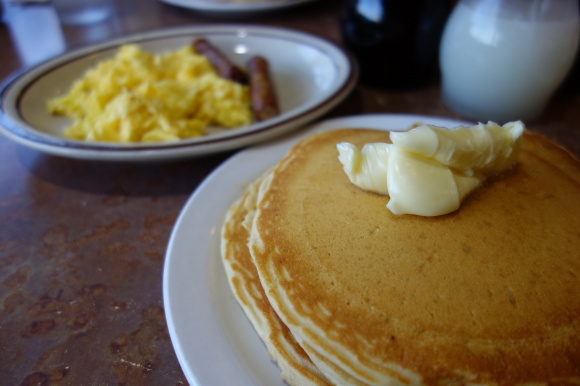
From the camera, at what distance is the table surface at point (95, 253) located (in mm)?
948

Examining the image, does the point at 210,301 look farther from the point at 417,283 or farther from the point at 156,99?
the point at 156,99

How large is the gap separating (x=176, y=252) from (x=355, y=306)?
480mm

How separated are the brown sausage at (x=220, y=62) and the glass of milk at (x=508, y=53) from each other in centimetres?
90

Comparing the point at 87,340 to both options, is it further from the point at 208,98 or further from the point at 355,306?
the point at 208,98

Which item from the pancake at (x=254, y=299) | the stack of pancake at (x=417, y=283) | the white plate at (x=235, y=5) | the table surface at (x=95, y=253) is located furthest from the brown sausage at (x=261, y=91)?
the white plate at (x=235, y=5)

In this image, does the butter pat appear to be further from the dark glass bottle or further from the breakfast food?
the dark glass bottle

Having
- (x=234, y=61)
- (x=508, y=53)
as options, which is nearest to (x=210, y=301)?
(x=508, y=53)

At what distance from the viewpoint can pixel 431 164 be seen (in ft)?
3.06

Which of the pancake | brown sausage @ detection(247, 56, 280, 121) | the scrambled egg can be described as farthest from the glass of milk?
the pancake

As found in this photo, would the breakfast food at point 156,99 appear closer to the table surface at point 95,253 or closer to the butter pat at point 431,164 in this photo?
the table surface at point 95,253

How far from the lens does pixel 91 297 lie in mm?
1089

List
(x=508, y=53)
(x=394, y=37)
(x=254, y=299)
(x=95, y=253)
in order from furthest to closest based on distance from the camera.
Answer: (x=394, y=37) < (x=508, y=53) < (x=95, y=253) < (x=254, y=299)

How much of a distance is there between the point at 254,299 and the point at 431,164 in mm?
491

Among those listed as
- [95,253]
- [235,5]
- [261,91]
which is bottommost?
[95,253]
